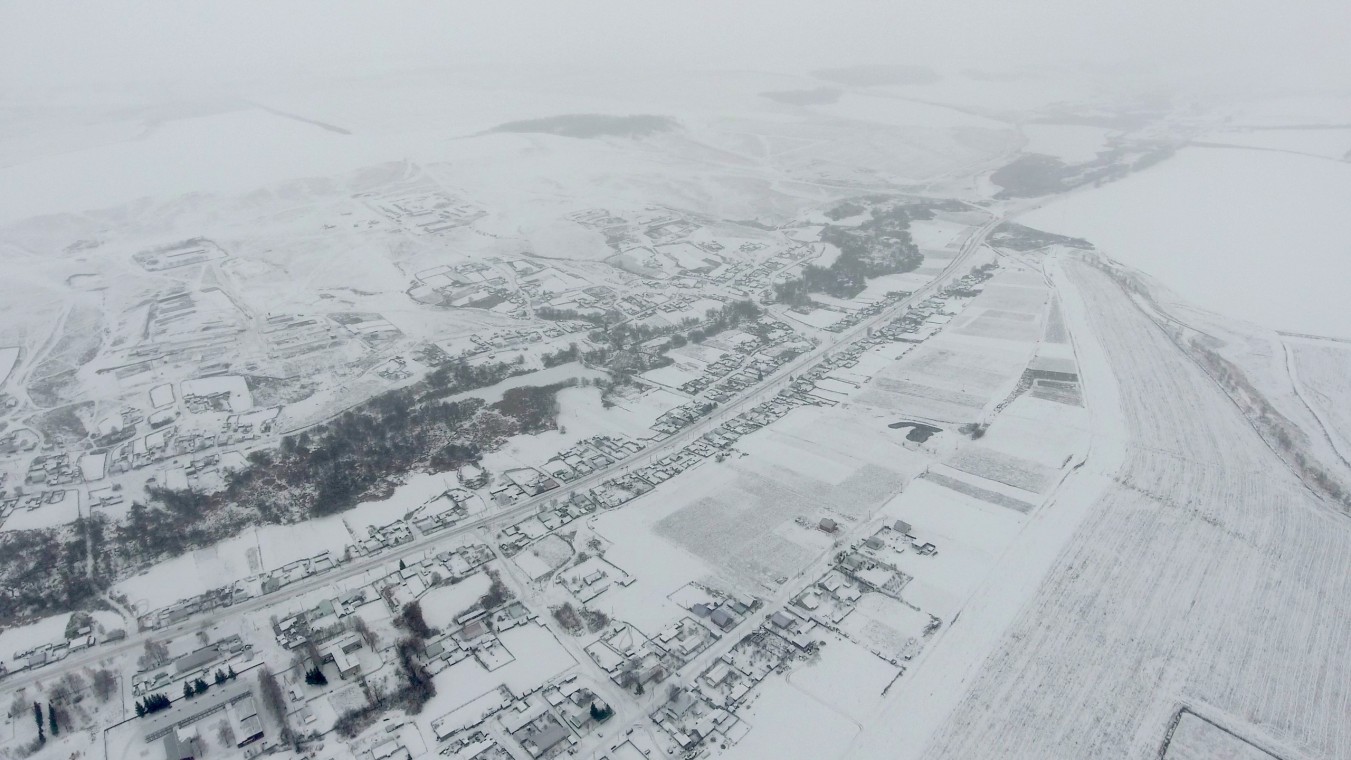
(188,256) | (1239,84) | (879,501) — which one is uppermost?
Result: (1239,84)

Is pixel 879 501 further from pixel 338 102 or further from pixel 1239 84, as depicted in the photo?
pixel 1239 84

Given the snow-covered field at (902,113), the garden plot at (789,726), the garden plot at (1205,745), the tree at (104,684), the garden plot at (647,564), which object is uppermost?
the snow-covered field at (902,113)

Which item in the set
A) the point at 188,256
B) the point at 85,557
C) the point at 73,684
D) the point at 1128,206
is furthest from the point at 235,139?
the point at 1128,206

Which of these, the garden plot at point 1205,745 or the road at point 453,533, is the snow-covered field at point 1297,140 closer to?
the road at point 453,533

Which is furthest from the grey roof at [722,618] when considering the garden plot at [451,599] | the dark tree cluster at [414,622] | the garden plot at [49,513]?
the garden plot at [49,513]

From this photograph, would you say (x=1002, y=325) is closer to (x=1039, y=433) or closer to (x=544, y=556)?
(x=1039, y=433)

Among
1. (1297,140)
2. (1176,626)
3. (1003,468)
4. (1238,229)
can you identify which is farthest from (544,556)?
(1297,140)

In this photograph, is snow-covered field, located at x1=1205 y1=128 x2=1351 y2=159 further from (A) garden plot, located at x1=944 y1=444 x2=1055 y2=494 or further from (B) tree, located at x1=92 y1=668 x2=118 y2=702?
(B) tree, located at x1=92 y1=668 x2=118 y2=702
